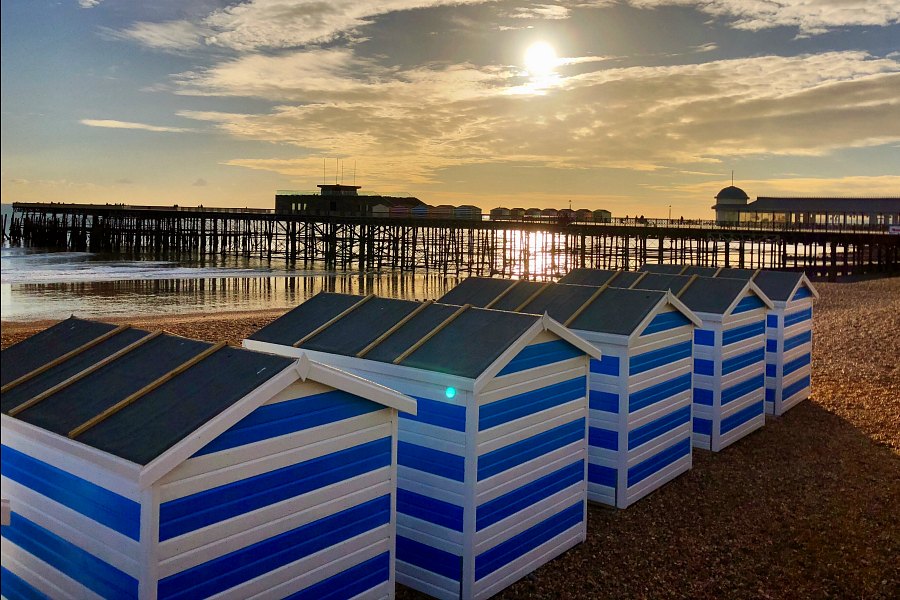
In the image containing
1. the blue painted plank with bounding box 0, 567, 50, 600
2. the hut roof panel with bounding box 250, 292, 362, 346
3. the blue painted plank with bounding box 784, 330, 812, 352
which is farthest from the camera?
the blue painted plank with bounding box 784, 330, 812, 352

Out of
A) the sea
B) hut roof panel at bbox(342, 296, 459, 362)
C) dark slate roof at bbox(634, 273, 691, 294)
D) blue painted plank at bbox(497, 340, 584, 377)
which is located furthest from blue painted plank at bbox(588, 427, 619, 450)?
the sea

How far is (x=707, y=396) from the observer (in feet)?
39.8

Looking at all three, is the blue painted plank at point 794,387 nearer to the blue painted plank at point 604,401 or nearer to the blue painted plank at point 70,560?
the blue painted plank at point 604,401

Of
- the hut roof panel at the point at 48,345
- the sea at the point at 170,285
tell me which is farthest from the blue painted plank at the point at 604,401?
the sea at the point at 170,285

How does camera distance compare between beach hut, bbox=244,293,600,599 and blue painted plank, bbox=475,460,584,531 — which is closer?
beach hut, bbox=244,293,600,599

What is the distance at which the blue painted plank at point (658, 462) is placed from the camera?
9.72m

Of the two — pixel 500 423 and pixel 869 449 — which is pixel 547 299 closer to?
pixel 500 423

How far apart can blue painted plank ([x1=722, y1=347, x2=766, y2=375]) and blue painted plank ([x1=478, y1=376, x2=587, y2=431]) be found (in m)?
4.82

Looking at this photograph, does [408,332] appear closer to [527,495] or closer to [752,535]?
[527,495]

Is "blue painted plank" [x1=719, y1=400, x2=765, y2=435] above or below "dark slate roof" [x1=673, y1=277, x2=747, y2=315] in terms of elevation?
below

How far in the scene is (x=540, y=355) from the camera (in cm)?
777

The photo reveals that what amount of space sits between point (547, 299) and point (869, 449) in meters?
5.72

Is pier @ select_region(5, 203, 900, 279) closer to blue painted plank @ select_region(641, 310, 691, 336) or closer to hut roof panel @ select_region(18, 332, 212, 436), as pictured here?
blue painted plank @ select_region(641, 310, 691, 336)

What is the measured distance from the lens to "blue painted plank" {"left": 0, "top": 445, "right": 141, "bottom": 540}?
15.3 ft
